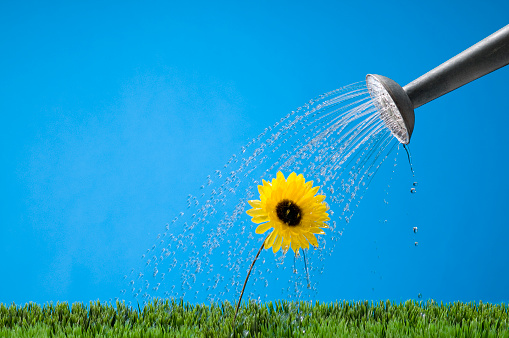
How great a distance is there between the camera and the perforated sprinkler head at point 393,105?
1.31 metres

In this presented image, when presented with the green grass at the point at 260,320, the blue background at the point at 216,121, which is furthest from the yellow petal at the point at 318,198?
the blue background at the point at 216,121

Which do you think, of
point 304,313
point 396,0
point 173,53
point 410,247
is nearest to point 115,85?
point 173,53

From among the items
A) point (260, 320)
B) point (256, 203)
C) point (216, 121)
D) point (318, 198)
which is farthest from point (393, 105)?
point (216, 121)

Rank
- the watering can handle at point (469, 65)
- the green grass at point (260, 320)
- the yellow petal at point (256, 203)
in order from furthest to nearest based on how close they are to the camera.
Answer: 1. the green grass at point (260, 320)
2. the yellow petal at point (256, 203)
3. the watering can handle at point (469, 65)

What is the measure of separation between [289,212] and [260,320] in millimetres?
728

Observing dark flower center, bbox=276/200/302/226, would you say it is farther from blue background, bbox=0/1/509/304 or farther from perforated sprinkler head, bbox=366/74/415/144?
blue background, bbox=0/1/509/304

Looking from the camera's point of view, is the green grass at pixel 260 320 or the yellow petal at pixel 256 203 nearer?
the yellow petal at pixel 256 203

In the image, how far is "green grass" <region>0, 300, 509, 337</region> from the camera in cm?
174

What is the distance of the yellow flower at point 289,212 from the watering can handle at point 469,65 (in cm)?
41

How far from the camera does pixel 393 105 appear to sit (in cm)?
141

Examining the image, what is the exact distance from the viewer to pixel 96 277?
5.32m

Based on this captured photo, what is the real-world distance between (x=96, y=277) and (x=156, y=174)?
4.15 feet

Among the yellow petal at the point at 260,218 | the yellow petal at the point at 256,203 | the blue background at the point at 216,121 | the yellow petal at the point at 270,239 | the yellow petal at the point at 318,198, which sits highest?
the blue background at the point at 216,121

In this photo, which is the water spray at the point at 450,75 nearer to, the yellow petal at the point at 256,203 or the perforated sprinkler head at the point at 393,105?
the perforated sprinkler head at the point at 393,105
